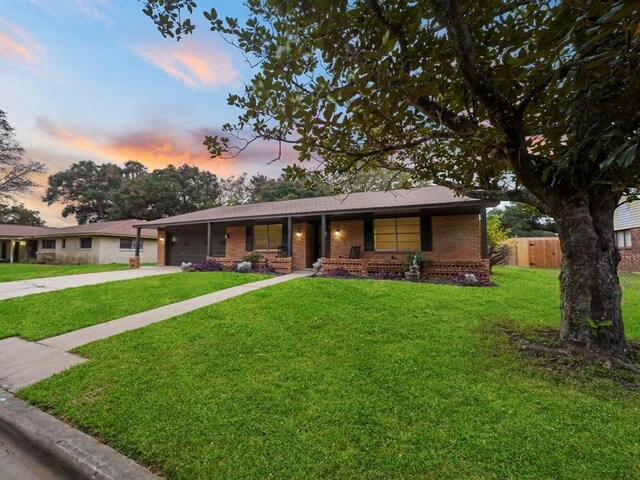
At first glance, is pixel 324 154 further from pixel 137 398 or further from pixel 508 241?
pixel 508 241

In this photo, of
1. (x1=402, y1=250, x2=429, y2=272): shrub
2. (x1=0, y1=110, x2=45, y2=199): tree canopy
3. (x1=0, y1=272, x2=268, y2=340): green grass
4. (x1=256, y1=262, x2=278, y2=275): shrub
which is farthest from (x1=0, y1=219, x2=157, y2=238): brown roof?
(x1=402, y1=250, x2=429, y2=272): shrub

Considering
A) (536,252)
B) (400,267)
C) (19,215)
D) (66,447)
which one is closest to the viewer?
(66,447)

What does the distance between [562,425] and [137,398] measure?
3855 millimetres

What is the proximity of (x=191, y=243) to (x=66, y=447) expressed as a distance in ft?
54.1

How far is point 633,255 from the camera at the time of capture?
13836 mm

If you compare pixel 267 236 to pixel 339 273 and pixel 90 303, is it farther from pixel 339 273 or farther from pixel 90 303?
pixel 90 303

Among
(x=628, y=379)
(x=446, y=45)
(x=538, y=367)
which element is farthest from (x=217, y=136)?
(x=628, y=379)

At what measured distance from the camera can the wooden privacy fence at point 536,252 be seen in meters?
16.5

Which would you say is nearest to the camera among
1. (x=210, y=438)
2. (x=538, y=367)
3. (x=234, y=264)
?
(x=210, y=438)

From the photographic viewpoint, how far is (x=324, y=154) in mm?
3783

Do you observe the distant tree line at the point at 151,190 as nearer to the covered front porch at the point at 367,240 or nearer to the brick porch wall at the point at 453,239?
the covered front porch at the point at 367,240

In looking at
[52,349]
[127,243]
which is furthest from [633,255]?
[127,243]

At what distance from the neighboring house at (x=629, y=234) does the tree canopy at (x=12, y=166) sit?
40607 mm

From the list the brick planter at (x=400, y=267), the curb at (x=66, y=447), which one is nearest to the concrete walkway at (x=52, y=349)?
the curb at (x=66, y=447)
